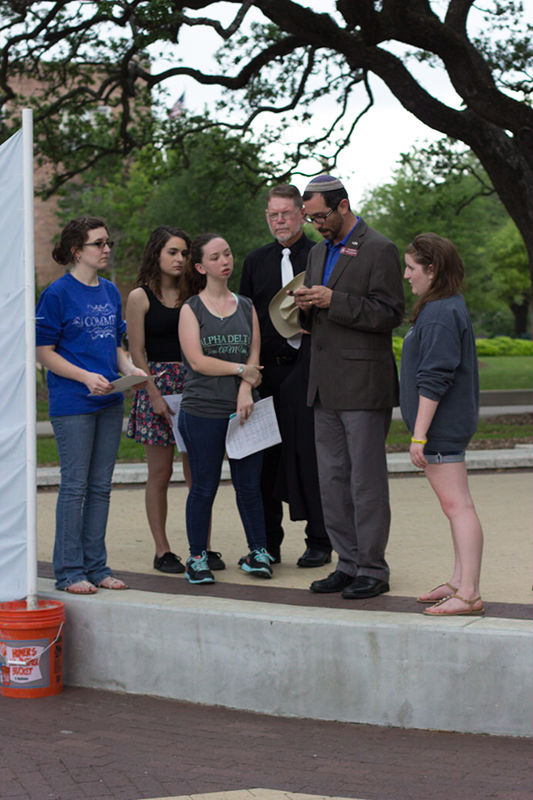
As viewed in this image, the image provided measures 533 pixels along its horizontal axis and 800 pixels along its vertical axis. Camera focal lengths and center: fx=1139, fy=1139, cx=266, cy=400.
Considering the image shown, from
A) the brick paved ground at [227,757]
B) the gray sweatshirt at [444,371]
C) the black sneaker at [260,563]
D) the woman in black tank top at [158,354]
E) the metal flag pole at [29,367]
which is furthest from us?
the woman in black tank top at [158,354]

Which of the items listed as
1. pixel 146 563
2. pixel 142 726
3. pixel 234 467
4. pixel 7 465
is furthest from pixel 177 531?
pixel 142 726

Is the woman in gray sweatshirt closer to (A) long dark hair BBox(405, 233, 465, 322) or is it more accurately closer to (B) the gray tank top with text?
(A) long dark hair BBox(405, 233, 465, 322)

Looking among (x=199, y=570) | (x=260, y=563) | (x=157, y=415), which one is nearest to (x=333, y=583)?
(x=260, y=563)

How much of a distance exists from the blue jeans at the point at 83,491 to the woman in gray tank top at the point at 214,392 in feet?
1.52

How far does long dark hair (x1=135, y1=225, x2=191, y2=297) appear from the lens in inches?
265

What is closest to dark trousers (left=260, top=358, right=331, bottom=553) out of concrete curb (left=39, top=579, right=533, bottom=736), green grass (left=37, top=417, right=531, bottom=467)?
concrete curb (left=39, top=579, right=533, bottom=736)

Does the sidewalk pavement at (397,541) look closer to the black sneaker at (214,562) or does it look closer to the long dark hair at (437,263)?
the black sneaker at (214,562)

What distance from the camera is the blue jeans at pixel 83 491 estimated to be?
5.89m

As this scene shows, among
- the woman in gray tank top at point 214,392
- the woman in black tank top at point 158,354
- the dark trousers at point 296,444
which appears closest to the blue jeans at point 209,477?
the woman in gray tank top at point 214,392

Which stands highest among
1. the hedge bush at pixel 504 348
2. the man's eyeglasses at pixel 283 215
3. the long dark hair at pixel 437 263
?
the hedge bush at pixel 504 348

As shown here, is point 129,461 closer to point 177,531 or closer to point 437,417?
point 177,531

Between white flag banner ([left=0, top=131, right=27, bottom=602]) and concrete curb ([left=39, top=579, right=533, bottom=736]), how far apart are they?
437 millimetres

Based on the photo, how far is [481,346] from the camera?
2222 inches

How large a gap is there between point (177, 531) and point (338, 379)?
10.3 feet
